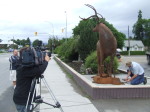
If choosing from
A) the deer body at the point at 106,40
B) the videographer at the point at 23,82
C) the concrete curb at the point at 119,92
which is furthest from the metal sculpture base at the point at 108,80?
the videographer at the point at 23,82

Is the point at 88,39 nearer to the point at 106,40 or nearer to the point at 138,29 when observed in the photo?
the point at 106,40

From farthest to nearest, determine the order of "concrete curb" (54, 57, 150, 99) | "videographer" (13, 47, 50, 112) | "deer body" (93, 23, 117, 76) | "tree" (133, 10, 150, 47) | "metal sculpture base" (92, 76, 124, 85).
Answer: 1. "tree" (133, 10, 150, 47)
2. "metal sculpture base" (92, 76, 124, 85)
3. "deer body" (93, 23, 117, 76)
4. "concrete curb" (54, 57, 150, 99)
5. "videographer" (13, 47, 50, 112)

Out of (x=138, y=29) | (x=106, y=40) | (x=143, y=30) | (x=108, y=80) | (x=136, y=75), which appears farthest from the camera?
(x=138, y=29)

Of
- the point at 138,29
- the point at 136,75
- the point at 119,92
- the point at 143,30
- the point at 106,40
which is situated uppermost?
the point at 138,29

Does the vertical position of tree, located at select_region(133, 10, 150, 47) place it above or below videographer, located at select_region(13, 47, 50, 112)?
above

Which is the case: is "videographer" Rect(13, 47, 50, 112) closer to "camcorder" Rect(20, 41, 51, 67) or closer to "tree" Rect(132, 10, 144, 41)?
"camcorder" Rect(20, 41, 51, 67)

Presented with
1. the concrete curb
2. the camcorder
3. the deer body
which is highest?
the deer body

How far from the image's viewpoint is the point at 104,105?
7508 millimetres

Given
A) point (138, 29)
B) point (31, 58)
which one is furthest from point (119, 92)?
point (138, 29)

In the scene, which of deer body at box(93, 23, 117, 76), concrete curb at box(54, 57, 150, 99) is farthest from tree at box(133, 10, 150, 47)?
concrete curb at box(54, 57, 150, 99)

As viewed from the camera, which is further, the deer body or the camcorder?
the deer body

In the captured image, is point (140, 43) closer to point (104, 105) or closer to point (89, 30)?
point (89, 30)

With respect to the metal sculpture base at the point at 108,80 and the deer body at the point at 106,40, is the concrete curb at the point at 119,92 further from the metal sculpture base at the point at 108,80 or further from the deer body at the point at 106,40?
the deer body at the point at 106,40

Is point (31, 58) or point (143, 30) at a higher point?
point (143, 30)
